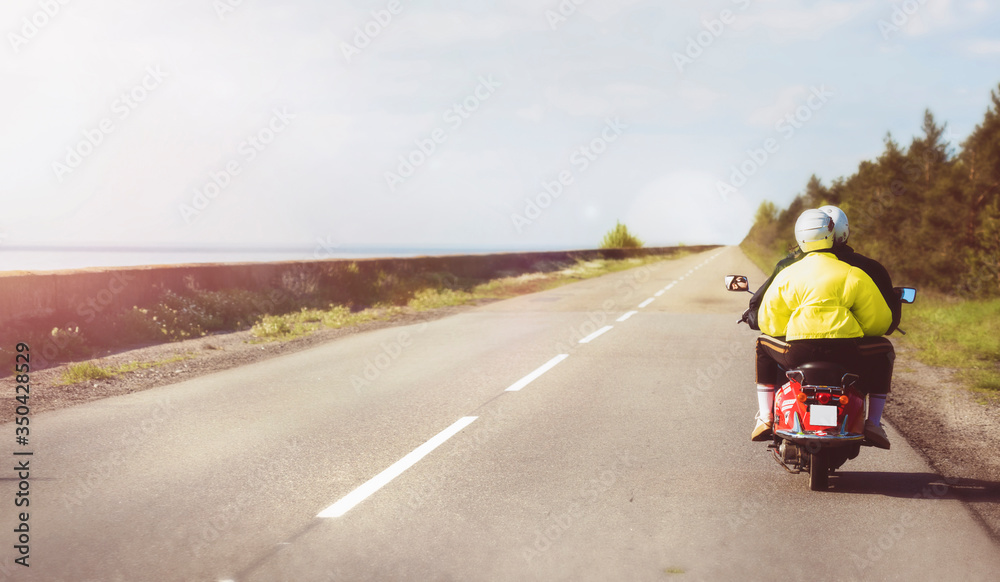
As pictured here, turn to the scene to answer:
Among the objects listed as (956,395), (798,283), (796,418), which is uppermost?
(798,283)

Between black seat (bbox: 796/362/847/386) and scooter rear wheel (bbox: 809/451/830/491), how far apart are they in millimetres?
492

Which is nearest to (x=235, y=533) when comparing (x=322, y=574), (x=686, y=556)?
(x=322, y=574)

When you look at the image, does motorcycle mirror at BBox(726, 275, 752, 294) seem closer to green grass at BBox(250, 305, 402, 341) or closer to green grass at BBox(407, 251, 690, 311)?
green grass at BBox(250, 305, 402, 341)

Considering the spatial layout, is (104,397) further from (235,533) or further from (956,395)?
(956,395)

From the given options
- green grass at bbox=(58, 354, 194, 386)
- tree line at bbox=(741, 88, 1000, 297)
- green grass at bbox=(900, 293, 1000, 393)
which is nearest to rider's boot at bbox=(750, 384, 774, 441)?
green grass at bbox=(900, 293, 1000, 393)

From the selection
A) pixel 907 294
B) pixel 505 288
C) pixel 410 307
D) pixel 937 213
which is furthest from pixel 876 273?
pixel 937 213

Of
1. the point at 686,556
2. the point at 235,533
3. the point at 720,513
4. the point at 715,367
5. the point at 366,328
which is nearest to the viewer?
the point at 686,556

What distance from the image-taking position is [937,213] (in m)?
31.8

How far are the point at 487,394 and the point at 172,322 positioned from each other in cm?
821

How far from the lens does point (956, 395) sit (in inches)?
312

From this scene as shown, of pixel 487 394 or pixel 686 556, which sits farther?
pixel 487 394

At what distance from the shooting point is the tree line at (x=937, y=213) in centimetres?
2736

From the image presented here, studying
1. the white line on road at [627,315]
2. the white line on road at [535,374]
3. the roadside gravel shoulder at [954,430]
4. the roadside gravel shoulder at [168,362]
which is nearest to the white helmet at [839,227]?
the roadside gravel shoulder at [954,430]

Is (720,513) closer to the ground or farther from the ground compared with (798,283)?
closer to the ground
